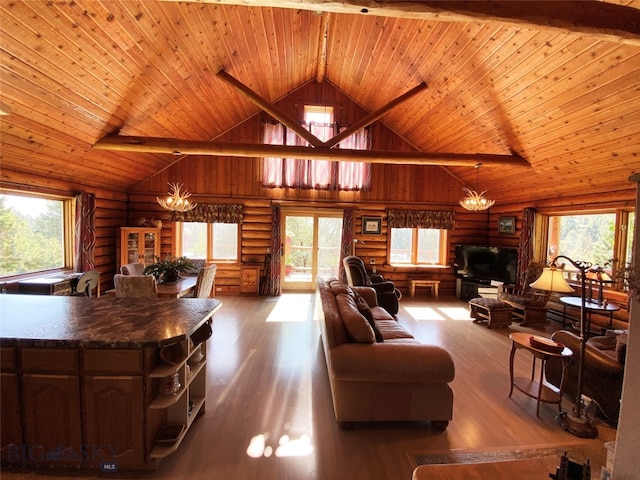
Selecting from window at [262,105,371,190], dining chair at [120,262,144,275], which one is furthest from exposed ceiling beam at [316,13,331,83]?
dining chair at [120,262,144,275]

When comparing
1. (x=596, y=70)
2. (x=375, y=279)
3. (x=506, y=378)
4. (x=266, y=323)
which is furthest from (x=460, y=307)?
(x=596, y=70)

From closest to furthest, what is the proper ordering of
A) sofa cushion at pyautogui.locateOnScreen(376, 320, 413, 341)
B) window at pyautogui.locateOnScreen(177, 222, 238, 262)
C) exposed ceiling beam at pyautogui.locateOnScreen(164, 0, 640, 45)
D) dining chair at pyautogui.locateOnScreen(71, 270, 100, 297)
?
exposed ceiling beam at pyautogui.locateOnScreen(164, 0, 640, 45) → sofa cushion at pyautogui.locateOnScreen(376, 320, 413, 341) → dining chair at pyautogui.locateOnScreen(71, 270, 100, 297) → window at pyautogui.locateOnScreen(177, 222, 238, 262)

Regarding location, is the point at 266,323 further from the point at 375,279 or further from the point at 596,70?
the point at 596,70

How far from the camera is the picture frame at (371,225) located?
24.7 ft

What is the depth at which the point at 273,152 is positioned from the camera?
5051 millimetres

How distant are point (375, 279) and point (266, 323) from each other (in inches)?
86.8

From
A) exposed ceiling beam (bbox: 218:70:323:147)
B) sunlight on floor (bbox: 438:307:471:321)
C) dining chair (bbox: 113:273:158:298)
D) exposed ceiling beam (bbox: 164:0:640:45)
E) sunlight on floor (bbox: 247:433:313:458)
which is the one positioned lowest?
sunlight on floor (bbox: 247:433:313:458)

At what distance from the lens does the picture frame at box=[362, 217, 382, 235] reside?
753 centimetres

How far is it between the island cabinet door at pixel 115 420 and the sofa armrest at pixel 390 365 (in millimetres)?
1375

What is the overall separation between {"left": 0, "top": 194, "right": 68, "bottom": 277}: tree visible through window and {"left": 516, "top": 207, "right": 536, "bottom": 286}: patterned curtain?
9041mm

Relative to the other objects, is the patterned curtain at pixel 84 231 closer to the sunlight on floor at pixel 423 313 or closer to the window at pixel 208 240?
the window at pixel 208 240

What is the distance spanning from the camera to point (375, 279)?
578cm

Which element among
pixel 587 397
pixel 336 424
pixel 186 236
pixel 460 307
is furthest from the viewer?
pixel 186 236

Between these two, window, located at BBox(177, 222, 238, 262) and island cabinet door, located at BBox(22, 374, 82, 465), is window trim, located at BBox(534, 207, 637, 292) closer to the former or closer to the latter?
island cabinet door, located at BBox(22, 374, 82, 465)
